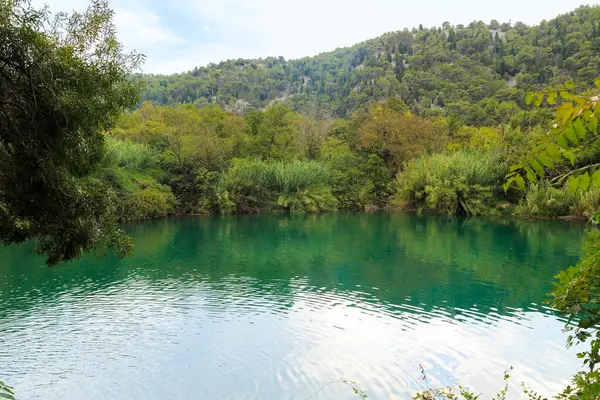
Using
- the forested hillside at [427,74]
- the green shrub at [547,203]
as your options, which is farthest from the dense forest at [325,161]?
the forested hillside at [427,74]

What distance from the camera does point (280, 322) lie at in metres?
8.55

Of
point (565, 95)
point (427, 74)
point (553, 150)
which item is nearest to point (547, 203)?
point (565, 95)

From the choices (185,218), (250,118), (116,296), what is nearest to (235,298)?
(116,296)

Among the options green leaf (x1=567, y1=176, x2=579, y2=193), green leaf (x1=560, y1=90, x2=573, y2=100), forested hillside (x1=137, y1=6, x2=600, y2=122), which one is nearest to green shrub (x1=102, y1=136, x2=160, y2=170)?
forested hillside (x1=137, y1=6, x2=600, y2=122)

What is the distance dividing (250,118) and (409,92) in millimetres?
42813

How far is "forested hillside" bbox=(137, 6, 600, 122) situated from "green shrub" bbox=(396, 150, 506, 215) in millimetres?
9799

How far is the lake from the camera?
20.5ft

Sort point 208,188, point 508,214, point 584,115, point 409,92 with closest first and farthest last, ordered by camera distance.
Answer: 1. point 584,115
2. point 508,214
3. point 208,188
4. point 409,92

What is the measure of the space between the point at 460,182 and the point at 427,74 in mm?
53250

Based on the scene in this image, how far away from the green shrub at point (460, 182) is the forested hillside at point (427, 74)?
9799mm

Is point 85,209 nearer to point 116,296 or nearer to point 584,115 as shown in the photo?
point 116,296

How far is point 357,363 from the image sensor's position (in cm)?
675

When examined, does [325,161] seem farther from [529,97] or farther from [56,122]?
[529,97]

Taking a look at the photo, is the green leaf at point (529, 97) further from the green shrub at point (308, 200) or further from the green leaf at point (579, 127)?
the green shrub at point (308, 200)
